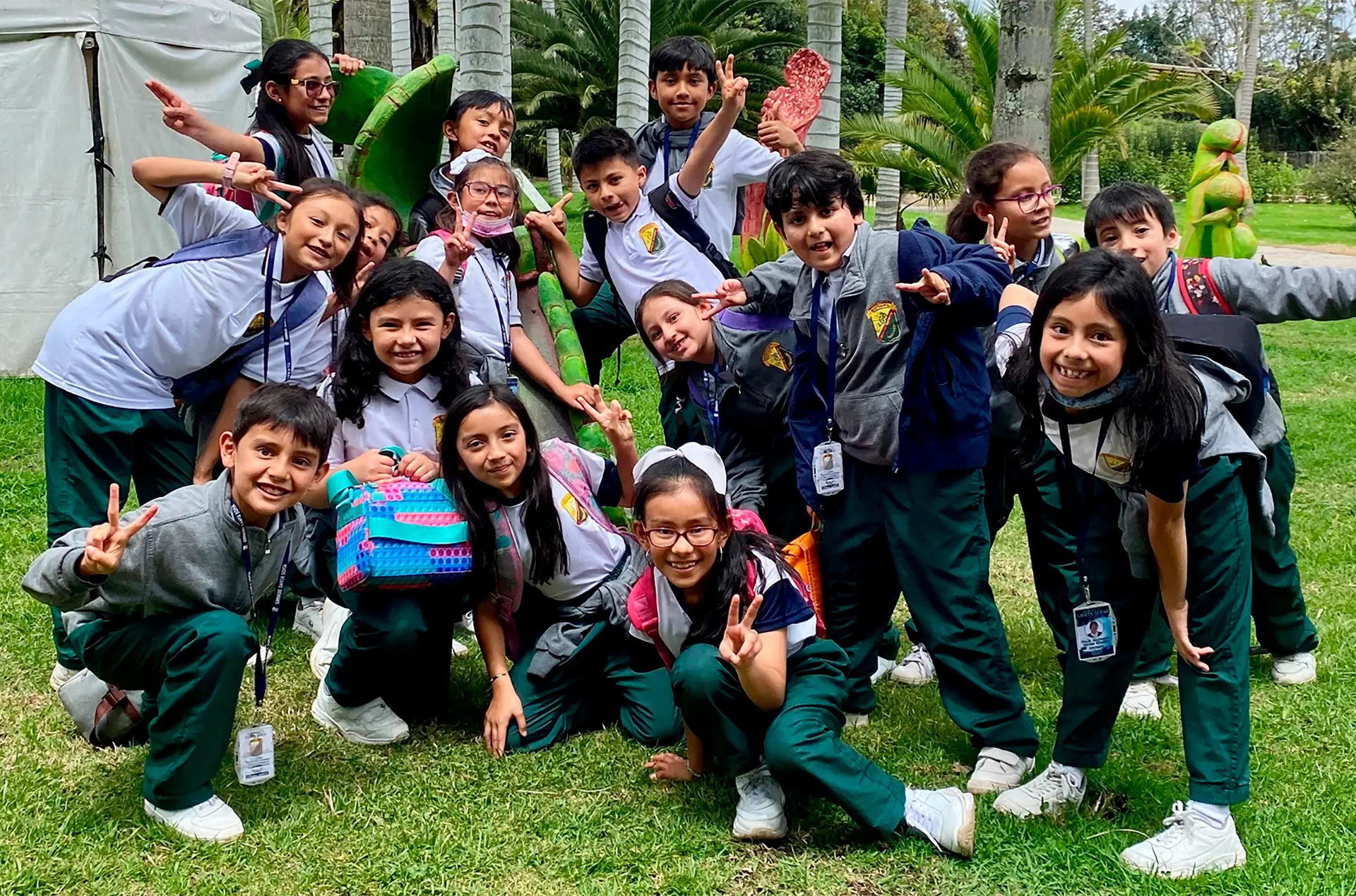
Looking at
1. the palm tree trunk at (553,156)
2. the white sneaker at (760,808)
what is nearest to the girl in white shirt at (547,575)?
the white sneaker at (760,808)

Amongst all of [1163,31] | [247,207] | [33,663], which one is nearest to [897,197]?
[247,207]

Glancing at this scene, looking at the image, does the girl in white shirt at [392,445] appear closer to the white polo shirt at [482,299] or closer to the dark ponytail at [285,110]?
the white polo shirt at [482,299]

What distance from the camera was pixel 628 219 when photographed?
4.47m

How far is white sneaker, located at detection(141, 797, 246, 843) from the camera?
10.2 ft

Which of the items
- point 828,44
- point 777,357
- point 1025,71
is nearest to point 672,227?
point 777,357

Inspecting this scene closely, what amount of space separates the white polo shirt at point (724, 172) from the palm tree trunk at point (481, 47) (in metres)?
2.47

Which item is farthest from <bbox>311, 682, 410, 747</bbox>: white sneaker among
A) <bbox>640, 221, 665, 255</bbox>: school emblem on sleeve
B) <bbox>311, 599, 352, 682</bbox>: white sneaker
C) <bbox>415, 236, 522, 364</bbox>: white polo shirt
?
<bbox>640, 221, 665, 255</bbox>: school emblem on sleeve

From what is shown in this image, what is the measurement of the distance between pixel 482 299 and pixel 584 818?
1.87 meters

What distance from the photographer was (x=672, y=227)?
451cm

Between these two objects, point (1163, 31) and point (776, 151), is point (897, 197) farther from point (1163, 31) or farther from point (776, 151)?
point (1163, 31)

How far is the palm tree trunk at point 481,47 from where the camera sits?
686 centimetres

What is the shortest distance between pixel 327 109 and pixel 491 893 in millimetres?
2931

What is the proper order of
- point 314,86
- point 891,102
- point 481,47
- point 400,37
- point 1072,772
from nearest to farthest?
point 1072,772 → point 314,86 → point 481,47 → point 400,37 → point 891,102

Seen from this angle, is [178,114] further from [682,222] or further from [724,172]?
[724,172]
